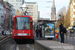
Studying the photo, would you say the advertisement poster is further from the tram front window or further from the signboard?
the tram front window

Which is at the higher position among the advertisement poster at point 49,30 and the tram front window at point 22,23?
the tram front window at point 22,23

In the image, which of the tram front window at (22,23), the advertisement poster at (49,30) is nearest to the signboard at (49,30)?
the advertisement poster at (49,30)

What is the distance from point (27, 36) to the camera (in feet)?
75.4

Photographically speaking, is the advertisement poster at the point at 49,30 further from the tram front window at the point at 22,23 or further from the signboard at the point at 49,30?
the tram front window at the point at 22,23

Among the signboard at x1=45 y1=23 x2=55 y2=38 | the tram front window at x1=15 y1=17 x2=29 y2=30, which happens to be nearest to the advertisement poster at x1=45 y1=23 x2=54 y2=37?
the signboard at x1=45 y1=23 x2=55 y2=38

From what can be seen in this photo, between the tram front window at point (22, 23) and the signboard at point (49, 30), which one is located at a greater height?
the tram front window at point (22, 23)

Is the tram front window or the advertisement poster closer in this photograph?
the tram front window

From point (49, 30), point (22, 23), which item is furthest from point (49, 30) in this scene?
point (22, 23)

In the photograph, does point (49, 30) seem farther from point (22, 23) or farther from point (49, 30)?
point (22, 23)

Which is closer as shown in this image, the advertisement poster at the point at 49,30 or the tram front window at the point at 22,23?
the tram front window at the point at 22,23

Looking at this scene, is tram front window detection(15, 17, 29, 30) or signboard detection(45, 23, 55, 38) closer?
tram front window detection(15, 17, 29, 30)

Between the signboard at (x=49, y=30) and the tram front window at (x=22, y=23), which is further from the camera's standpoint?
the signboard at (x=49, y=30)

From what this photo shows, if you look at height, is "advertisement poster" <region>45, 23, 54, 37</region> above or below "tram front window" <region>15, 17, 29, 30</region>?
below

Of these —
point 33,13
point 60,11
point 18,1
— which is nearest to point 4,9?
point 60,11
